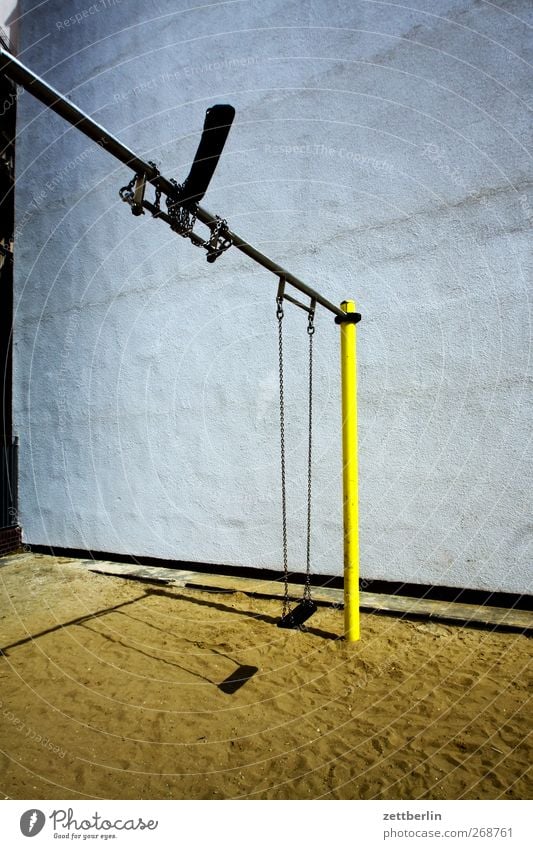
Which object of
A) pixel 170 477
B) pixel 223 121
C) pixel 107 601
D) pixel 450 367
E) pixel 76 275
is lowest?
pixel 107 601

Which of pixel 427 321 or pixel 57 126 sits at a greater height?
pixel 57 126

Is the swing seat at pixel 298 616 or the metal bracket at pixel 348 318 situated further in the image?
the metal bracket at pixel 348 318

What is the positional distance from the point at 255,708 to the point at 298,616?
32.5 inches

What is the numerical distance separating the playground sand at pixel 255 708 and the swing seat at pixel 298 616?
34cm

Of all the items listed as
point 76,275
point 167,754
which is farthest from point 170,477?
point 167,754

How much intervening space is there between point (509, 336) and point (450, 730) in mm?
3571

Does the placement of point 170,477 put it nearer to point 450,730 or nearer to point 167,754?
point 167,754

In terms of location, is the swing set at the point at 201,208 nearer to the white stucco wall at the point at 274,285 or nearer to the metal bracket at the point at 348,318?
the metal bracket at the point at 348,318

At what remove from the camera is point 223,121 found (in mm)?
2287

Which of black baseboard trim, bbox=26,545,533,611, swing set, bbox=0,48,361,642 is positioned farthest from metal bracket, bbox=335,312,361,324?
black baseboard trim, bbox=26,545,533,611

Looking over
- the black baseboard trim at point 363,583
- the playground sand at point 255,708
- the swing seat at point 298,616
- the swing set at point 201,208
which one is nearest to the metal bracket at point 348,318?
the swing set at point 201,208

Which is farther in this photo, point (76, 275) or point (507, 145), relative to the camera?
point (76, 275)

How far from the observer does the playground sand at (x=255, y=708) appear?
261 centimetres

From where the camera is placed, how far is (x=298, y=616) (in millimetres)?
4039
